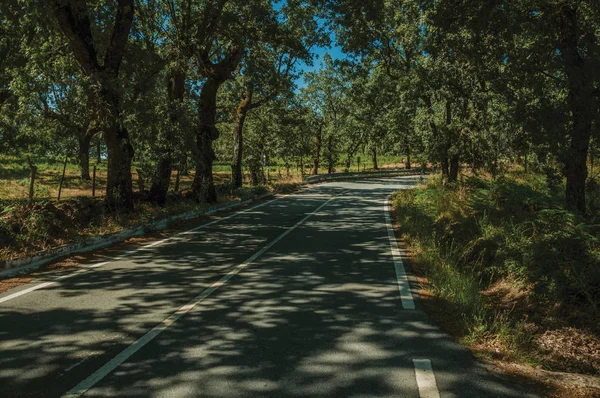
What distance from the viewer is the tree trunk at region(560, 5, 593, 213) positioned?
7496 mm

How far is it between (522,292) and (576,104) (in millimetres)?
3464

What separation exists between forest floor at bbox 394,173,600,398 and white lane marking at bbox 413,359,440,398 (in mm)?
667

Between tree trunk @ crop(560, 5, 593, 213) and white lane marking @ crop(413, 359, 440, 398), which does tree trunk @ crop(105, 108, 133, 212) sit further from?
tree trunk @ crop(560, 5, 593, 213)

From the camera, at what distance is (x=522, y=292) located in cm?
692

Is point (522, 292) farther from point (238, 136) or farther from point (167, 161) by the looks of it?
point (238, 136)

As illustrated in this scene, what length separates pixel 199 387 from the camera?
362 centimetres

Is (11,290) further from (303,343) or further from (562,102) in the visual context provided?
(562,102)

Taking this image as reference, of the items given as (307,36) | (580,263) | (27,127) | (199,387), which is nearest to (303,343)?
(199,387)

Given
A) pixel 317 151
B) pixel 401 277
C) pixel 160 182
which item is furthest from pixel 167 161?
pixel 317 151

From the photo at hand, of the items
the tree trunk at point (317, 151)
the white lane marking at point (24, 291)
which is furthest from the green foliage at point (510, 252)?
the tree trunk at point (317, 151)

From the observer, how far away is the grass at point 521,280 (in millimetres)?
4957

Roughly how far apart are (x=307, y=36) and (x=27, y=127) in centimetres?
1560

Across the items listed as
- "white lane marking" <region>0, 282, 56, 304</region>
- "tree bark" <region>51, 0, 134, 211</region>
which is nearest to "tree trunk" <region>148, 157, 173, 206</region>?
"tree bark" <region>51, 0, 134, 211</region>

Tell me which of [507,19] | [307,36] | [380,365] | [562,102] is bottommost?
[380,365]
